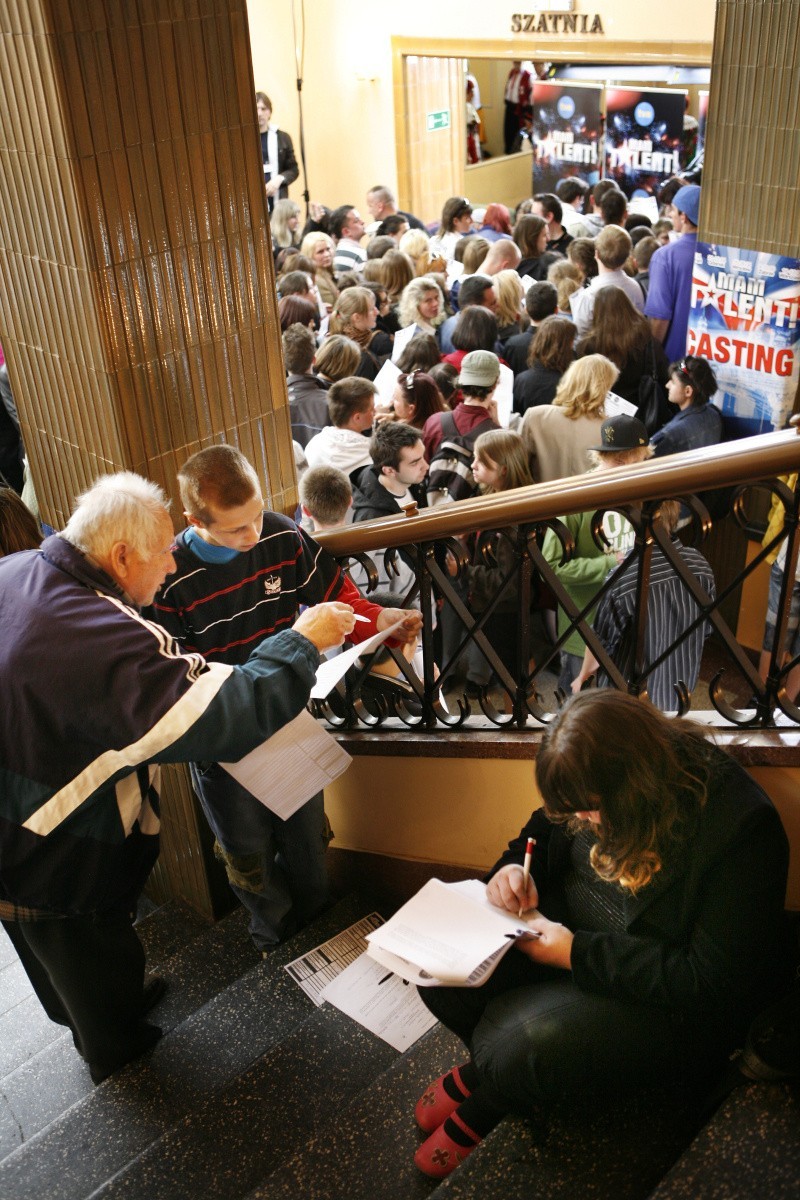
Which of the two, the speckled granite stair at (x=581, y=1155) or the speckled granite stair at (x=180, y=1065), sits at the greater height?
the speckled granite stair at (x=581, y=1155)

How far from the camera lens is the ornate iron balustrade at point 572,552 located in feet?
7.07

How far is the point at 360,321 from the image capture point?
5797mm

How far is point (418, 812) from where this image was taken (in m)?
3.00

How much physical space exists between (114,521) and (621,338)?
11.8ft

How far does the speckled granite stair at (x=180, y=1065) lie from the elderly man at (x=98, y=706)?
0.34 m

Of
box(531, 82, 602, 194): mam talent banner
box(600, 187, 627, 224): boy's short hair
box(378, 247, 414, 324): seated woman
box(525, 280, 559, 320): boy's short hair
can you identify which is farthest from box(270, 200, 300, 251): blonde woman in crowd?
box(531, 82, 602, 194): mam talent banner

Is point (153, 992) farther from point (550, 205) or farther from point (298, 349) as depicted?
point (550, 205)

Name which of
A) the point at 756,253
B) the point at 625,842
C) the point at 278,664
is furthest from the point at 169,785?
the point at 756,253

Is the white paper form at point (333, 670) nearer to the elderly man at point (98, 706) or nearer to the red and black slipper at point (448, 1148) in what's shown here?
the elderly man at point (98, 706)

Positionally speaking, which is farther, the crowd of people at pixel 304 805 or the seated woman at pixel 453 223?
the seated woman at pixel 453 223

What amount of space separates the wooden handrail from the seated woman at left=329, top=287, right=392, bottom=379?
10.8ft

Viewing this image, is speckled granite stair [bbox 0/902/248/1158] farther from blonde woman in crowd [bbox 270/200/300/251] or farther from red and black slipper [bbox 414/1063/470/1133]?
blonde woman in crowd [bbox 270/200/300/251]

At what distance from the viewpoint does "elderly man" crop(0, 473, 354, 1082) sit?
83.2 inches

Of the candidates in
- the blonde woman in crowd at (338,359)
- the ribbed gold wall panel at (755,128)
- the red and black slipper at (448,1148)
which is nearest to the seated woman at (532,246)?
the blonde woman in crowd at (338,359)
